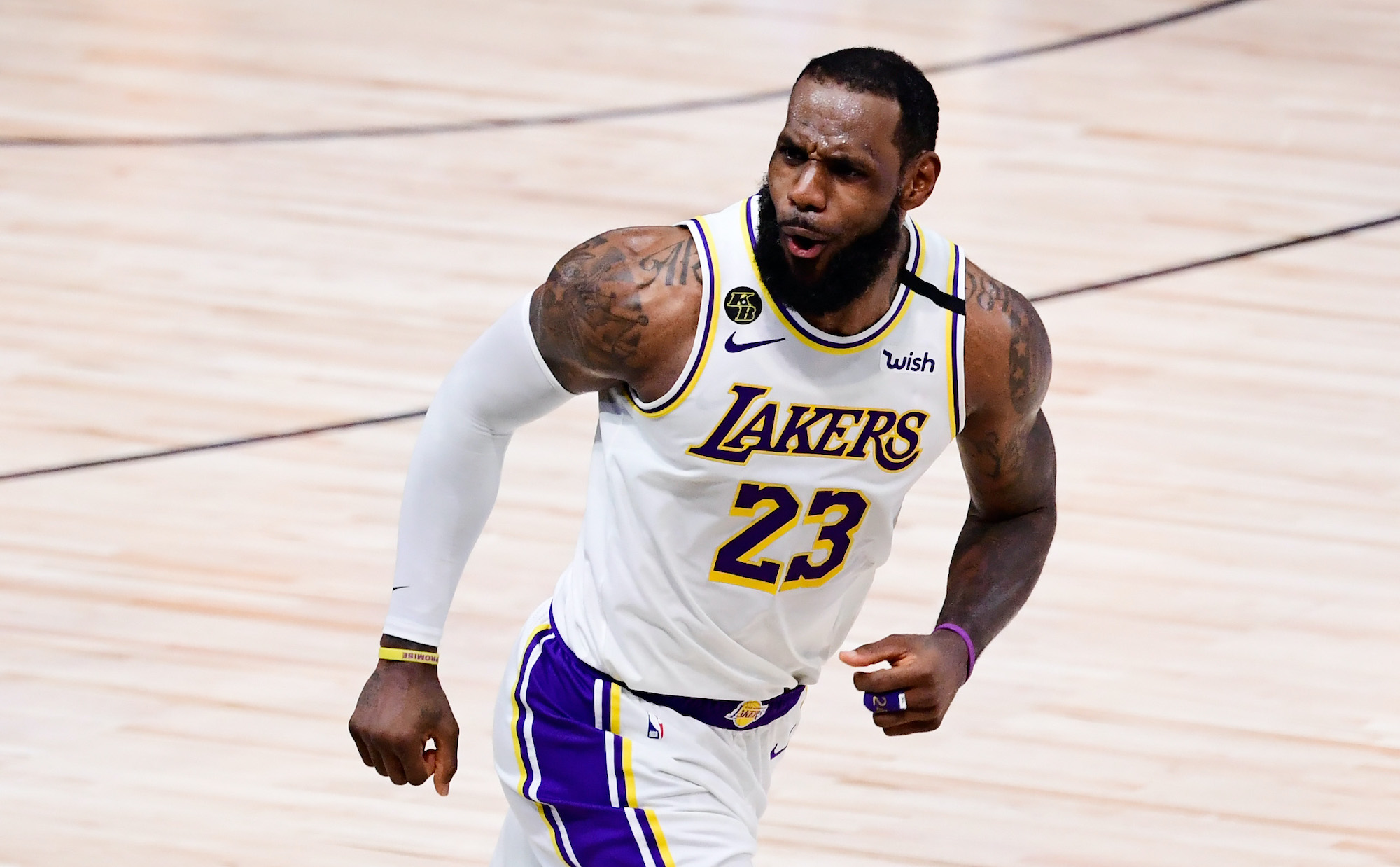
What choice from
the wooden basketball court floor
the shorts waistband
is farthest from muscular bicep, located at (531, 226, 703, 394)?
the wooden basketball court floor

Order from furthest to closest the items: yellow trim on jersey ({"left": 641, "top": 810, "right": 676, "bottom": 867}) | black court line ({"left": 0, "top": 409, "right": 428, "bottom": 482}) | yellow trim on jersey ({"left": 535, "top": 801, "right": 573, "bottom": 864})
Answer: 1. black court line ({"left": 0, "top": 409, "right": 428, "bottom": 482})
2. yellow trim on jersey ({"left": 535, "top": 801, "right": 573, "bottom": 864})
3. yellow trim on jersey ({"left": 641, "top": 810, "right": 676, "bottom": 867})

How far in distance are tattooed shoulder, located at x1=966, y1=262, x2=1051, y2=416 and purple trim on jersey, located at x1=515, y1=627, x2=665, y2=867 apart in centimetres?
65

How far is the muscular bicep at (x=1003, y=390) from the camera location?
8.98 feet

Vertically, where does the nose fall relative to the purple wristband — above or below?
above

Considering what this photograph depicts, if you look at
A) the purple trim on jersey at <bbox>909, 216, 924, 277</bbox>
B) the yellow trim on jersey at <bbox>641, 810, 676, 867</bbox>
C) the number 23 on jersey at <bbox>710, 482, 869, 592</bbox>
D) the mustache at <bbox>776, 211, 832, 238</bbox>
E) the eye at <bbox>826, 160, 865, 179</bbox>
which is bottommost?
the yellow trim on jersey at <bbox>641, 810, 676, 867</bbox>

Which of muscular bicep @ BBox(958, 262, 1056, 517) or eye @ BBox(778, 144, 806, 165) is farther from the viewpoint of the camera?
muscular bicep @ BBox(958, 262, 1056, 517)

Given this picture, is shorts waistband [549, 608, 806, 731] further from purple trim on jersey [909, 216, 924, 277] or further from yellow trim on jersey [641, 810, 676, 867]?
purple trim on jersey [909, 216, 924, 277]

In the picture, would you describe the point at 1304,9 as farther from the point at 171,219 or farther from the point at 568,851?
the point at 568,851

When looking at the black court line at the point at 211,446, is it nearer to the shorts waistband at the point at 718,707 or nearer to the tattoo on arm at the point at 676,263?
the shorts waistband at the point at 718,707

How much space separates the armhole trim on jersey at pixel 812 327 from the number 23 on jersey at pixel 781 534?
0.59 feet

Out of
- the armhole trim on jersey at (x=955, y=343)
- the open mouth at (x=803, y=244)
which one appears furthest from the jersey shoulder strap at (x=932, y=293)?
the open mouth at (x=803, y=244)

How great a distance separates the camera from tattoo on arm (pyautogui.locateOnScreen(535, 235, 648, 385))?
258cm

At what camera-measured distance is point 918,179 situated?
8.53 feet

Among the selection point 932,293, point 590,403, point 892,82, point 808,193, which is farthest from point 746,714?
point 590,403
